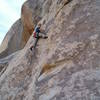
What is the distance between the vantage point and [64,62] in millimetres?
10703

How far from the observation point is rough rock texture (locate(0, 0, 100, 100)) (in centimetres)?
941

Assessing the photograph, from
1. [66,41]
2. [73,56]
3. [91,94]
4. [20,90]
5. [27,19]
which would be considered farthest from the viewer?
[27,19]

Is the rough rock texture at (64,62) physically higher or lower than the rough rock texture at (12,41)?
higher

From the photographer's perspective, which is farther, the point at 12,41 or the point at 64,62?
the point at 12,41

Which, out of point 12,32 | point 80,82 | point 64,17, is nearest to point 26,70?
point 64,17

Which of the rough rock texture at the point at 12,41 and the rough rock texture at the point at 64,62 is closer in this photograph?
the rough rock texture at the point at 64,62

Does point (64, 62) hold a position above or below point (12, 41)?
above

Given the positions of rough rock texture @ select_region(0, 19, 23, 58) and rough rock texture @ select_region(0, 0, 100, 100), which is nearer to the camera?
rough rock texture @ select_region(0, 0, 100, 100)

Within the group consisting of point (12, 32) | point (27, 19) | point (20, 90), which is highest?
point (20, 90)

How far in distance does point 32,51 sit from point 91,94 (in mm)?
6254

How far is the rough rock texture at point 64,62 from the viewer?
9.41 m

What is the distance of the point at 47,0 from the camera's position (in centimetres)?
1986

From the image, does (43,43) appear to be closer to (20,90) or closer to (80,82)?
(20,90)

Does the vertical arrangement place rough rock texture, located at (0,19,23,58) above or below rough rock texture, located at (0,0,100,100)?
below
